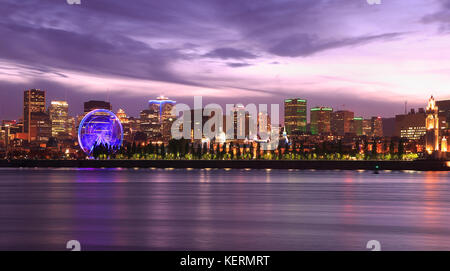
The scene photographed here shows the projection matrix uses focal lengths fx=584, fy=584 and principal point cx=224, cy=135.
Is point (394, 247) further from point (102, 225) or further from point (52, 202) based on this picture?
point (52, 202)

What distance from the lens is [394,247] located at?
22.3 meters

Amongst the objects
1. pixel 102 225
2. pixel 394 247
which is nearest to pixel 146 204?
pixel 102 225

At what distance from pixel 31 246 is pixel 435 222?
21.4m

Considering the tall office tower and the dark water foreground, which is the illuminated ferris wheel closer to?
the tall office tower

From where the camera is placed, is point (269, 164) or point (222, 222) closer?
point (222, 222)

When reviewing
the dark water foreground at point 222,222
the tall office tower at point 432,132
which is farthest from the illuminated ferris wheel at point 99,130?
the dark water foreground at point 222,222

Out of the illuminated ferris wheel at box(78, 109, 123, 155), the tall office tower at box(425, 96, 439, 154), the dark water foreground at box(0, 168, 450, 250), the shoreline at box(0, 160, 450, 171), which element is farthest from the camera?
the tall office tower at box(425, 96, 439, 154)

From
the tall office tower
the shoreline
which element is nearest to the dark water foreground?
the shoreline

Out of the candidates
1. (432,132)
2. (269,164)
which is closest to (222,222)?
(269,164)

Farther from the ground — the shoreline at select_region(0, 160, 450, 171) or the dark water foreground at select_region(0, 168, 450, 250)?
the dark water foreground at select_region(0, 168, 450, 250)

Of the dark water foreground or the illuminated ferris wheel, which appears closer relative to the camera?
the dark water foreground

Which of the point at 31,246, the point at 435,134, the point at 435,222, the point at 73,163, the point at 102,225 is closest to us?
the point at 31,246

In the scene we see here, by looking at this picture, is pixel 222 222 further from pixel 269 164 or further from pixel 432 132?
pixel 432 132
